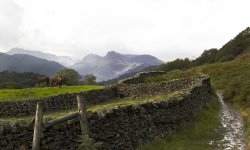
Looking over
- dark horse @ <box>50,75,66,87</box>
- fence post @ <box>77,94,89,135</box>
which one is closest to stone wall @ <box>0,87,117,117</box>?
dark horse @ <box>50,75,66,87</box>

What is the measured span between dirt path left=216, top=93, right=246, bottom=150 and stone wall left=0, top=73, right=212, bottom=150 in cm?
271

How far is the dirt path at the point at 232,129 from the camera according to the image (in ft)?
73.4

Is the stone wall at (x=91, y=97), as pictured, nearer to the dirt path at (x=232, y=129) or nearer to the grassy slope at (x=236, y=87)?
the grassy slope at (x=236, y=87)

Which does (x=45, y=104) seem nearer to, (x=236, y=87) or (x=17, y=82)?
(x=236, y=87)

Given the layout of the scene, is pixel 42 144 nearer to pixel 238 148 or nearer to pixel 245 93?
pixel 238 148

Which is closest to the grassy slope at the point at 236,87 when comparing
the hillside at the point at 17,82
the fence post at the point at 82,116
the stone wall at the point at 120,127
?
the stone wall at the point at 120,127

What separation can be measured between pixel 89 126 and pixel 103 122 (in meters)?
1.02

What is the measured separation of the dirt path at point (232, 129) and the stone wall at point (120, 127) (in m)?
2.71

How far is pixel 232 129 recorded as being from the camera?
27.2 meters

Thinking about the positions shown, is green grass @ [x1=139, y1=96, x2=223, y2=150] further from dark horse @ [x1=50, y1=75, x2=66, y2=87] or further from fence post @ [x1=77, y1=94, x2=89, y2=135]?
dark horse @ [x1=50, y1=75, x2=66, y2=87]

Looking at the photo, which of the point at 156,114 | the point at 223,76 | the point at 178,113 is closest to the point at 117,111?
the point at 156,114

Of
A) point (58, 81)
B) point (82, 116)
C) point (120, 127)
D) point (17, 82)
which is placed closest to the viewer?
point (82, 116)

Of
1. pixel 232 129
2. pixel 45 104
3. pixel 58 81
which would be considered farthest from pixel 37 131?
pixel 58 81

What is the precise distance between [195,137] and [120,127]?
6.67 meters
